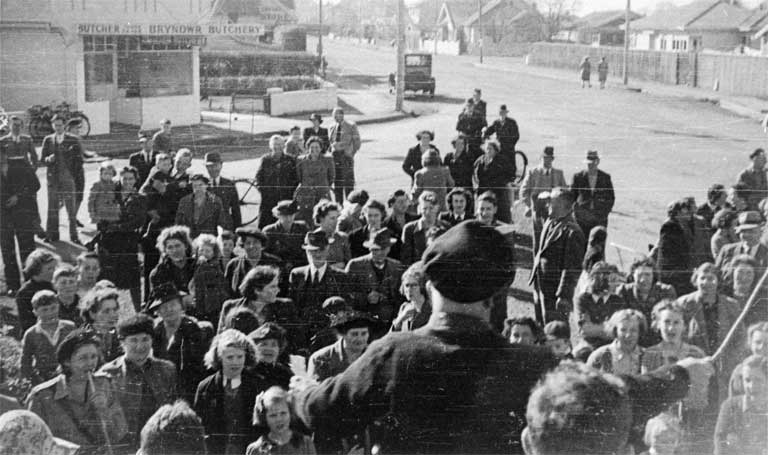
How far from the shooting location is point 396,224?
762 cm

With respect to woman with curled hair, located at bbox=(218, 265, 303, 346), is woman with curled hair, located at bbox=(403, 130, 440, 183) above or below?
above

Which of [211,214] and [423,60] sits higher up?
[423,60]

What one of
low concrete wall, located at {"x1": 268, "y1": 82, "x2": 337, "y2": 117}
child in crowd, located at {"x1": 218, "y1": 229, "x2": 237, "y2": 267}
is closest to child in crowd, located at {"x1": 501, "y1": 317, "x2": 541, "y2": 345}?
child in crowd, located at {"x1": 218, "y1": 229, "x2": 237, "y2": 267}

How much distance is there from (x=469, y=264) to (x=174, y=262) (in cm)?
420

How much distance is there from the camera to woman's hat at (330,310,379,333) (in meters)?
4.75

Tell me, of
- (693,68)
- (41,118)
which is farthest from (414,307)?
(693,68)

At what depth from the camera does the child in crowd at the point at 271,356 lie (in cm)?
436

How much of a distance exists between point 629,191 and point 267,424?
1132 cm

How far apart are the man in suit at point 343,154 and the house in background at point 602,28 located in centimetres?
4635

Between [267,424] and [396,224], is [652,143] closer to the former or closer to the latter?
[396,224]

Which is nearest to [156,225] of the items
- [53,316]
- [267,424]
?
[53,316]

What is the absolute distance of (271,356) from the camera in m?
4.54

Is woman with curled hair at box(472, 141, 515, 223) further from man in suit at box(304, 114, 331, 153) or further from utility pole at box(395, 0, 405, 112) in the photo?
utility pole at box(395, 0, 405, 112)

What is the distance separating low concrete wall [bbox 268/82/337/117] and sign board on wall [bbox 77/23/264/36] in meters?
2.25
